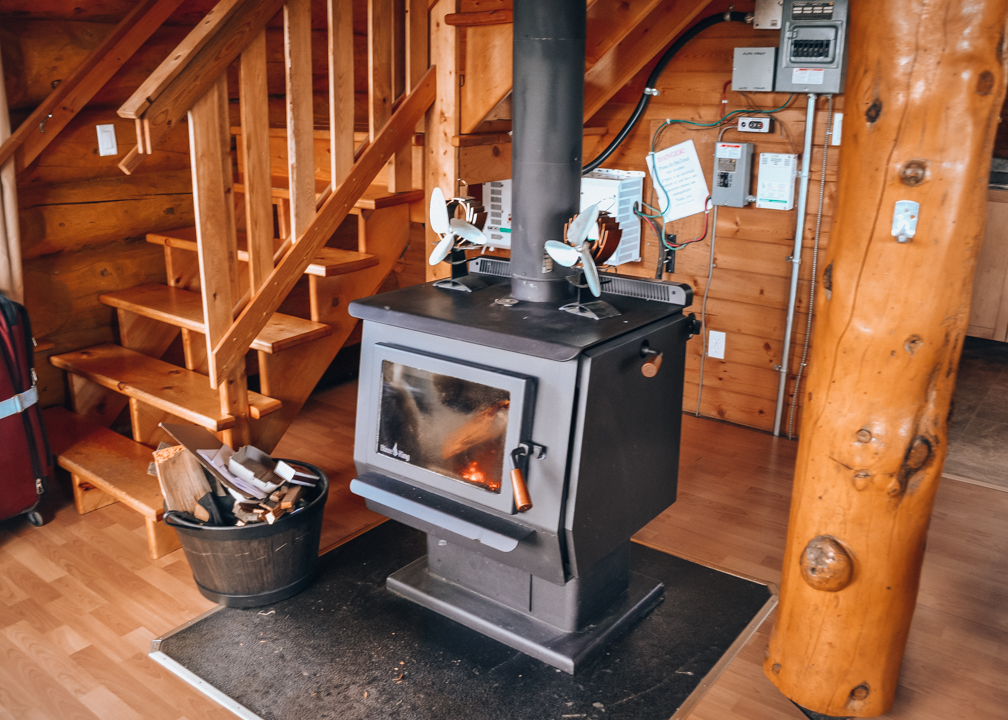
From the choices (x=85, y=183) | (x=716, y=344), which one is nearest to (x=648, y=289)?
(x=716, y=344)

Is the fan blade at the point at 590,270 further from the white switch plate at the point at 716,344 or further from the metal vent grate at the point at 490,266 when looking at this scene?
the white switch plate at the point at 716,344

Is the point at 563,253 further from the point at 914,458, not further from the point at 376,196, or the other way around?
the point at 376,196

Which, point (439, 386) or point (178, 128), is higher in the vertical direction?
point (178, 128)

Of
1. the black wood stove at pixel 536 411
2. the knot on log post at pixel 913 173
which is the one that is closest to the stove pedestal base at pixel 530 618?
the black wood stove at pixel 536 411

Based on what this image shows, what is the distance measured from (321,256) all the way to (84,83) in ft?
3.30

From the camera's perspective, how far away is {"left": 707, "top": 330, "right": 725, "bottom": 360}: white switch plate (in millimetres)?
3674

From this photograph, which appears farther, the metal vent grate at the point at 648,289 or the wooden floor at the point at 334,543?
the metal vent grate at the point at 648,289

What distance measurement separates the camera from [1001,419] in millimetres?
3859

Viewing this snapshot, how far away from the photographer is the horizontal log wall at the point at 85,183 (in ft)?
9.23

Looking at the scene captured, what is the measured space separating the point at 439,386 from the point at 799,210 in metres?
1.90

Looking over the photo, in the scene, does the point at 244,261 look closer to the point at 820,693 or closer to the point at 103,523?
the point at 103,523

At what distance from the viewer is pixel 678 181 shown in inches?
140

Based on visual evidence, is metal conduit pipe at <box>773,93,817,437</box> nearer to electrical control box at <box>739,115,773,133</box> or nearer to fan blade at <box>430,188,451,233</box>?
electrical control box at <box>739,115,773,133</box>

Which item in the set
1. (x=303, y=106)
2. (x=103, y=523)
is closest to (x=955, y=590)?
(x=303, y=106)
